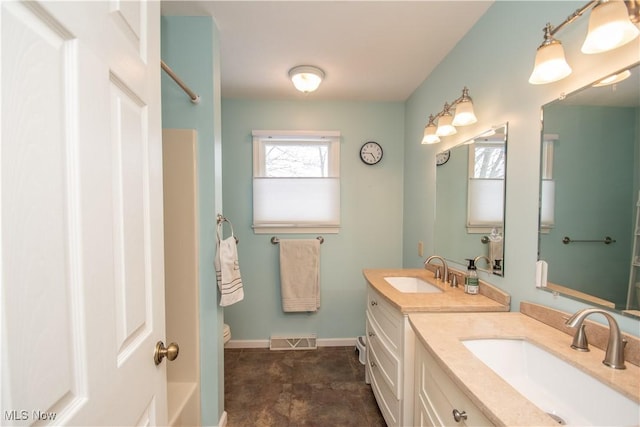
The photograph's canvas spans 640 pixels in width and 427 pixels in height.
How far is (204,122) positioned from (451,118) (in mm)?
1528

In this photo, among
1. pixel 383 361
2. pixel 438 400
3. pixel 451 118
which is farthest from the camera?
pixel 451 118

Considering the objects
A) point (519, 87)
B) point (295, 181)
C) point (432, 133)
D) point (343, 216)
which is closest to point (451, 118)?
point (432, 133)

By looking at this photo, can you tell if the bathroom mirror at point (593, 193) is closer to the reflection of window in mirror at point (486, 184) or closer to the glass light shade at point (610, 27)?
the glass light shade at point (610, 27)

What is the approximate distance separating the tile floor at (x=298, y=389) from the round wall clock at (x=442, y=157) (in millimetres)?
1808

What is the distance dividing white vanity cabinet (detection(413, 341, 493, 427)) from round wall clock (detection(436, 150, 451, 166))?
1.33m

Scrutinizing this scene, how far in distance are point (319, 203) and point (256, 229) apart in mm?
668

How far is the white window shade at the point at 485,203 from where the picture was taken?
4.50 feet

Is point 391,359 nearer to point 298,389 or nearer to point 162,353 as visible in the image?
point 298,389

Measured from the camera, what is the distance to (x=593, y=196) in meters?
0.94

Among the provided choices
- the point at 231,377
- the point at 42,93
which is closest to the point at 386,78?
the point at 42,93

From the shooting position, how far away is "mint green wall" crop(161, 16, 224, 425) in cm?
151

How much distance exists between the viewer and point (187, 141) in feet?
4.93

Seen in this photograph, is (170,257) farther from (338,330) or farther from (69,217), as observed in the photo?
(338,330)

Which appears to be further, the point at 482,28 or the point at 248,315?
the point at 248,315
